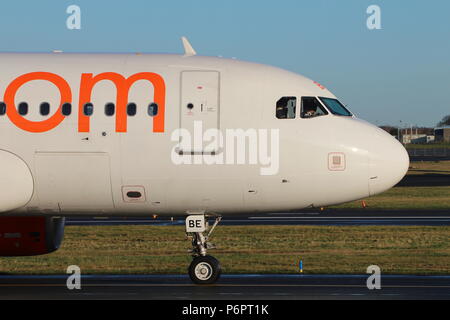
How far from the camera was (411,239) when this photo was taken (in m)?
33.4

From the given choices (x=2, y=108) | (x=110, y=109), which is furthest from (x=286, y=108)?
(x=2, y=108)

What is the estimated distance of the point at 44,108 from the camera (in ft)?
68.0

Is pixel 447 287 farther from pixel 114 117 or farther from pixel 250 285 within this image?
pixel 114 117

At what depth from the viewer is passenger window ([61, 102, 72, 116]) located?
20641 mm

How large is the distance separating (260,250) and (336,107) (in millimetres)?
10482

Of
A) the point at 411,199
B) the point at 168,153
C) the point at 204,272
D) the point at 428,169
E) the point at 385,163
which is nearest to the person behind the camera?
the point at 385,163

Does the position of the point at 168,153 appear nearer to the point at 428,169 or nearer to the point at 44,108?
the point at 44,108

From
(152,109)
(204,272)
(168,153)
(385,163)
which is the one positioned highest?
(152,109)

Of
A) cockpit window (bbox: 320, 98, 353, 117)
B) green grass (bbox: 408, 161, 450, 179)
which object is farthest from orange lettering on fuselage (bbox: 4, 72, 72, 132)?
green grass (bbox: 408, 161, 450, 179)

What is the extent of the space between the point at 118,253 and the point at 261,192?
10.6 meters

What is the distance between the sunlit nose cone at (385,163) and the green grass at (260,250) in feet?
16.7

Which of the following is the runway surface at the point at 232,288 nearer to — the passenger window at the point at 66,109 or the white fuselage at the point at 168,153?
the white fuselage at the point at 168,153

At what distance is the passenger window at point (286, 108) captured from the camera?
20844mm
